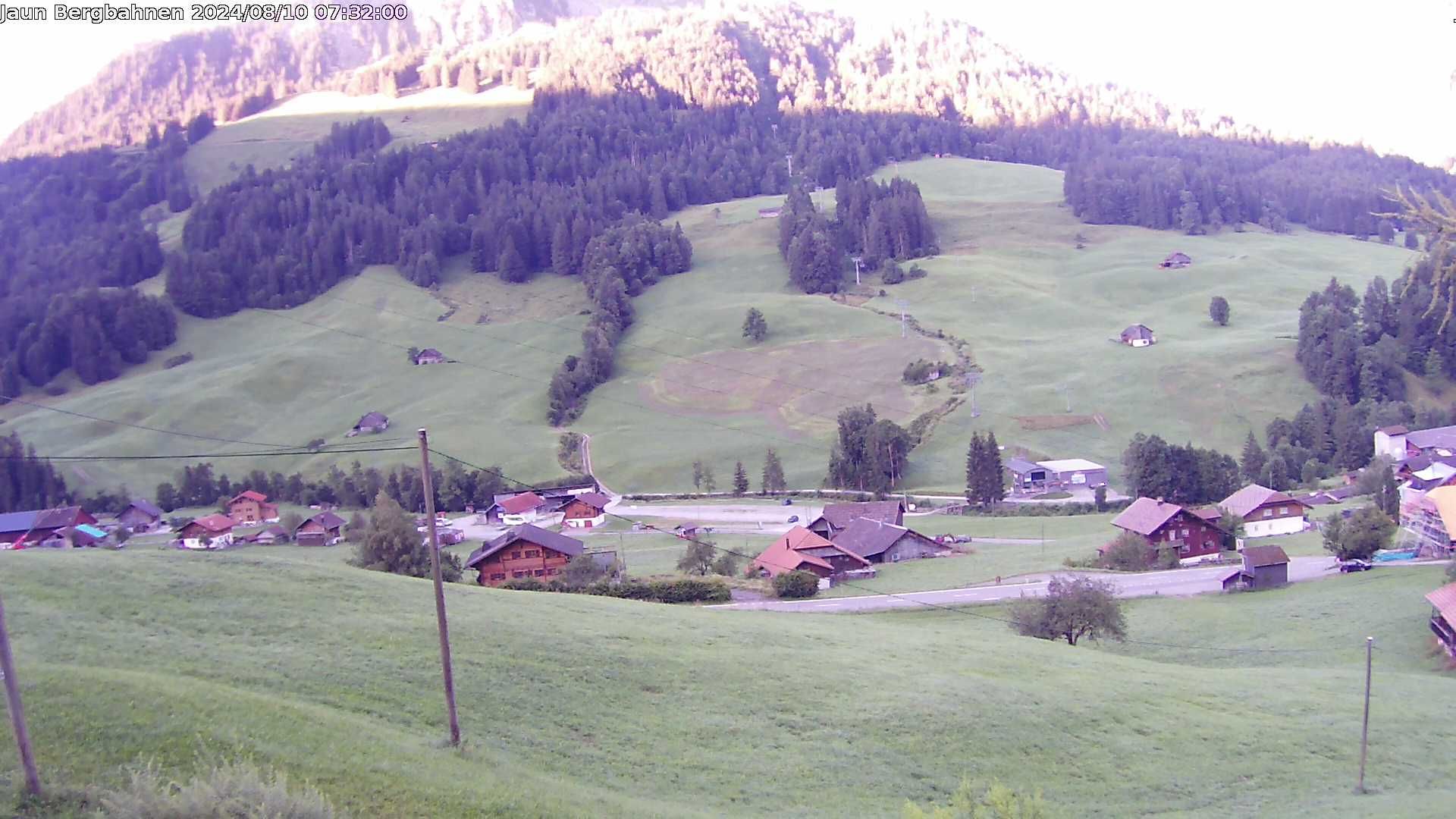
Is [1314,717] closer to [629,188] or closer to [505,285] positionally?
[505,285]

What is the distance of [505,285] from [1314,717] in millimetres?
142792

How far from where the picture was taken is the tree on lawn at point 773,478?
297 ft

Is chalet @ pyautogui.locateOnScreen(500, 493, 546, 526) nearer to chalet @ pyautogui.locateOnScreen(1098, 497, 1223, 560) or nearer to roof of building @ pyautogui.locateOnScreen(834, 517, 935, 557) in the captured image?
roof of building @ pyautogui.locateOnScreen(834, 517, 935, 557)

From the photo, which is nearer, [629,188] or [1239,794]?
[1239,794]

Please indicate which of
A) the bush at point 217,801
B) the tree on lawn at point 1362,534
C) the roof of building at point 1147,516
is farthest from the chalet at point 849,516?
the bush at point 217,801

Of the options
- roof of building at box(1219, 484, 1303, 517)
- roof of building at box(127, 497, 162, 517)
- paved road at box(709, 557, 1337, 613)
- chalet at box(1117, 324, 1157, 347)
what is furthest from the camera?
chalet at box(1117, 324, 1157, 347)

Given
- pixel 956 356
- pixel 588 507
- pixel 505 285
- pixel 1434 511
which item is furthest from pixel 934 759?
pixel 505 285

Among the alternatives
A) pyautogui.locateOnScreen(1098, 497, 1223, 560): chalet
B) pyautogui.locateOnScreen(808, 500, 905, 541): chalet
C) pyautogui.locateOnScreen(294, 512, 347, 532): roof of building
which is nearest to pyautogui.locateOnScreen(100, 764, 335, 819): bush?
pyautogui.locateOnScreen(1098, 497, 1223, 560): chalet

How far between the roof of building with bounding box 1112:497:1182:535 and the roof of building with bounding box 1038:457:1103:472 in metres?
20.1

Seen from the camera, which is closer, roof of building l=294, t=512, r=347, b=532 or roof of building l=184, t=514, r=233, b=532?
roof of building l=184, t=514, r=233, b=532

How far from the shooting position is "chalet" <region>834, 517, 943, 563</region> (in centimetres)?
6419

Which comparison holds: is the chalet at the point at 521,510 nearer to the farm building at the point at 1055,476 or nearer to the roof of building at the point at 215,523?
the roof of building at the point at 215,523

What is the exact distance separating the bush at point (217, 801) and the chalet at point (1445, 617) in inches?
1472

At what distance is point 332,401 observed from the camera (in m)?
125
